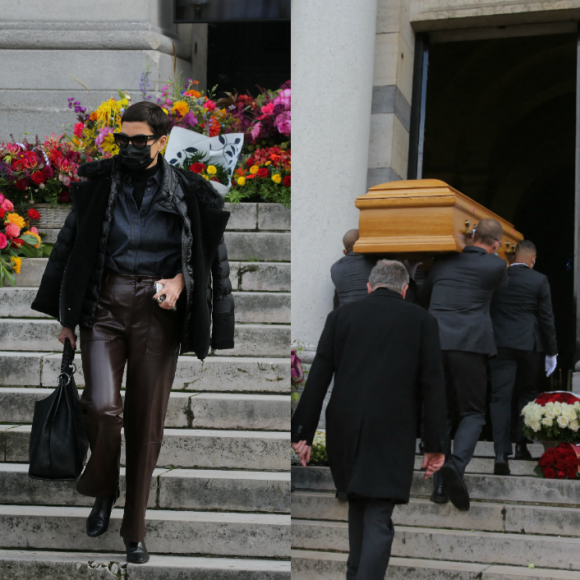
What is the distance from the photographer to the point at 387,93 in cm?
834

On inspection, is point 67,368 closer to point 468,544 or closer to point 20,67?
point 468,544

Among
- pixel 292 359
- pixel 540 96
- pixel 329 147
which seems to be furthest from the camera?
pixel 540 96

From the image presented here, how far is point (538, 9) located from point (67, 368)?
6.08 m

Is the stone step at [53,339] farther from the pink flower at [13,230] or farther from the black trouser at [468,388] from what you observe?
the black trouser at [468,388]

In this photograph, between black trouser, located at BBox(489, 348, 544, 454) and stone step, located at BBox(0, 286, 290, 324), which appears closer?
black trouser, located at BBox(489, 348, 544, 454)

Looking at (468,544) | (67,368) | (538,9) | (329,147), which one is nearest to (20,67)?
(329,147)

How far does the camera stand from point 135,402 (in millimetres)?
3867

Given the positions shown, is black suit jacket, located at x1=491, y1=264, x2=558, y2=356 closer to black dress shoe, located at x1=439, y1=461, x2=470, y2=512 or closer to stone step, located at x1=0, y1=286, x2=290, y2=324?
black dress shoe, located at x1=439, y1=461, x2=470, y2=512

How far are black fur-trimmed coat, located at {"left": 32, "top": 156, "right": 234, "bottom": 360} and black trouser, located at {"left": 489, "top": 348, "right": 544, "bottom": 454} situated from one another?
9.17 feet

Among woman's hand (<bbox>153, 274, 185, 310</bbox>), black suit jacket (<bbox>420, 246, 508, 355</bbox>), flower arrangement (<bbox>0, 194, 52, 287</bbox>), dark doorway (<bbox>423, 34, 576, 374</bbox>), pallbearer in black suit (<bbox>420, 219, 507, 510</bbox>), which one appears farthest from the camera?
dark doorway (<bbox>423, 34, 576, 374</bbox>)

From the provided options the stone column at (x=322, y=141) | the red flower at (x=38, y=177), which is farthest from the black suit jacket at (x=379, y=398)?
the red flower at (x=38, y=177)

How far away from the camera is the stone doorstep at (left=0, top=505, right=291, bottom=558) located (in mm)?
4340

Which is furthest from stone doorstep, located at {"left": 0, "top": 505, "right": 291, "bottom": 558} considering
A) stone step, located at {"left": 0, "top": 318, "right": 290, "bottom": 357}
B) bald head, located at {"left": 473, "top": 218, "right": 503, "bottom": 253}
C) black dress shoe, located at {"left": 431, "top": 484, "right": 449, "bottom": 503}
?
bald head, located at {"left": 473, "top": 218, "right": 503, "bottom": 253}

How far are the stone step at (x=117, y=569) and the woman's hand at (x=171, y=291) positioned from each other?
4.26 ft
